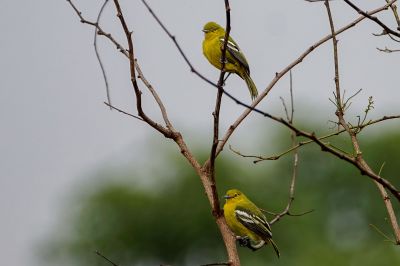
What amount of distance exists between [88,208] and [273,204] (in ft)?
40.0

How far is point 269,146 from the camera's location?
65.4 metres

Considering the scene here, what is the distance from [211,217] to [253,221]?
166 ft

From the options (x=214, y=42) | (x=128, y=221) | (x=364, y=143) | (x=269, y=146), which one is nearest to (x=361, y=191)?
(x=364, y=143)

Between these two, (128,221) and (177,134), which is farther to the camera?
(128,221)

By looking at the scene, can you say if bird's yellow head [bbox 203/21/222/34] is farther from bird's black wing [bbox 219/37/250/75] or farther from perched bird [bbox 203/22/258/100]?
bird's black wing [bbox 219/37/250/75]

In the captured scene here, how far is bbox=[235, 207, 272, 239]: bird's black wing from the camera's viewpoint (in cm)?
941

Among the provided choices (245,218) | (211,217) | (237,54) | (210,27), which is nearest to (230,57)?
(237,54)

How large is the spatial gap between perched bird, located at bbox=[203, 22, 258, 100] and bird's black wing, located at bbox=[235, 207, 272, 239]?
1.29 m

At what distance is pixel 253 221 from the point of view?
9.54 meters

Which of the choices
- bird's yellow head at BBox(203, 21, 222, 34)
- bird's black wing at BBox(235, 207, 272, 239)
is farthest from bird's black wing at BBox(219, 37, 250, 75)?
bird's black wing at BBox(235, 207, 272, 239)

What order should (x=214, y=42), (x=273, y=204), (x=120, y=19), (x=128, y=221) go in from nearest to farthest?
(x=120, y=19) < (x=214, y=42) < (x=273, y=204) < (x=128, y=221)

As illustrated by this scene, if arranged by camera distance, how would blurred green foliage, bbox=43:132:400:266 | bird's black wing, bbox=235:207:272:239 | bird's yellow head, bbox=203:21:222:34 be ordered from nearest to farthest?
1. bird's black wing, bbox=235:207:272:239
2. bird's yellow head, bbox=203:21:222:34
3. blurred green foliage, bbox=43:132:400:266

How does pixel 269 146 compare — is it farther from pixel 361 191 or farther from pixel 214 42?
pixel 214 42

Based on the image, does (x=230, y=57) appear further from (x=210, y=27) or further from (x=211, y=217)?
(x=211, y=217)
